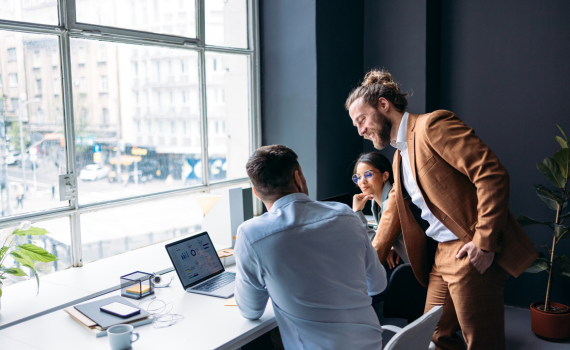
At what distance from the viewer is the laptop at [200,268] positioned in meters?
2.13

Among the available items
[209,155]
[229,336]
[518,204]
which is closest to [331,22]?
[209,155]

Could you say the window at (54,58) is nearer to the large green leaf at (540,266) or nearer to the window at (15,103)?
the window at (15,103)

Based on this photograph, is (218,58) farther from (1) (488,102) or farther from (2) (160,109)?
(1) (488,102)

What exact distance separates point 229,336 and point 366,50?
9.57ft

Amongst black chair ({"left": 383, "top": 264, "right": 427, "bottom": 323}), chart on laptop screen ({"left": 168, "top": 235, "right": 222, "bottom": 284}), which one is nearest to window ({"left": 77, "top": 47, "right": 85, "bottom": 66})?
chart on laptop screen ({"left": 168, "top": 235, "right": 222, "bottom": 284})

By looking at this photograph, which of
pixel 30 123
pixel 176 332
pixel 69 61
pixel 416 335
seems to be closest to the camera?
pixel 416 335

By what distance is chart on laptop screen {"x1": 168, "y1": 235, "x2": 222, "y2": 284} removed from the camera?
2.17 metres

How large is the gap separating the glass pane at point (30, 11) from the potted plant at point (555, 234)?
3.09 meters

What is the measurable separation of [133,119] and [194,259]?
1170 millimetres

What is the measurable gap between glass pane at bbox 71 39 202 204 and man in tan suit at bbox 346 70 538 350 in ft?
4.90

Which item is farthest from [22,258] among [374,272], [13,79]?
[374,272]

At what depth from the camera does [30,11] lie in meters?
2.29

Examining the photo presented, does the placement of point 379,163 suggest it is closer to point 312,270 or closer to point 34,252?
point 312,270

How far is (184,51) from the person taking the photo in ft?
10.3
